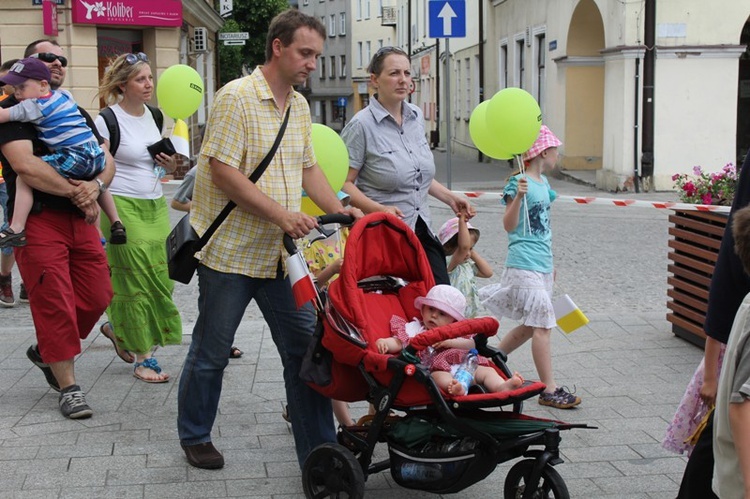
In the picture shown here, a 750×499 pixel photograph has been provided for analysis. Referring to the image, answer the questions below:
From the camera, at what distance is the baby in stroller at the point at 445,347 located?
13.5 ft

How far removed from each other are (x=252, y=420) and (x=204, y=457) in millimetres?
820

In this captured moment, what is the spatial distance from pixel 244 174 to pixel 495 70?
A: 31.6 metres

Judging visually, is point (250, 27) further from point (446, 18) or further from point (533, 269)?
point (533, 269)

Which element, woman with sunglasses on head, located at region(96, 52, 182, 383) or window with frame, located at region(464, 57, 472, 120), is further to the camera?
window with frame, located at region(464, 57, 472, 120)

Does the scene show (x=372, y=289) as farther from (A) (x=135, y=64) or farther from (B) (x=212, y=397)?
(A) (x=135, y=64)

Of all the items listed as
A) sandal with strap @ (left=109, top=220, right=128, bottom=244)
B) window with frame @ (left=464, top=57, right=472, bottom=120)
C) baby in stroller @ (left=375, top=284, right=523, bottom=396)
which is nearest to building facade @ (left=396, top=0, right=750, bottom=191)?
window with frame @ (left=464, top=57, right=472, bottom=120)

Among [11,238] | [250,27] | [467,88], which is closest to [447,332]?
[11,238]

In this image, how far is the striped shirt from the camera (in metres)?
5.53

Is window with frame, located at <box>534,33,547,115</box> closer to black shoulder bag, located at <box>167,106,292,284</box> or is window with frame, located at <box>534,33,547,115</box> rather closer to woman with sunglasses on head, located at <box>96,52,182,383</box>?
woman with sunglasses on head, located at <box>96,52,182,383</box>

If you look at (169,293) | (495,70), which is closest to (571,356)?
(169,293)

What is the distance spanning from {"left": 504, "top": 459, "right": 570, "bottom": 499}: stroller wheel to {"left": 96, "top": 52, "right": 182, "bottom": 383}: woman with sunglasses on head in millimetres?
2956

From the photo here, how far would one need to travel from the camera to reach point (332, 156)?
5461 mm

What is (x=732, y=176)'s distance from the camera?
7672 mm

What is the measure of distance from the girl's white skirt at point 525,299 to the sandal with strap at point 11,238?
2.55 metres
